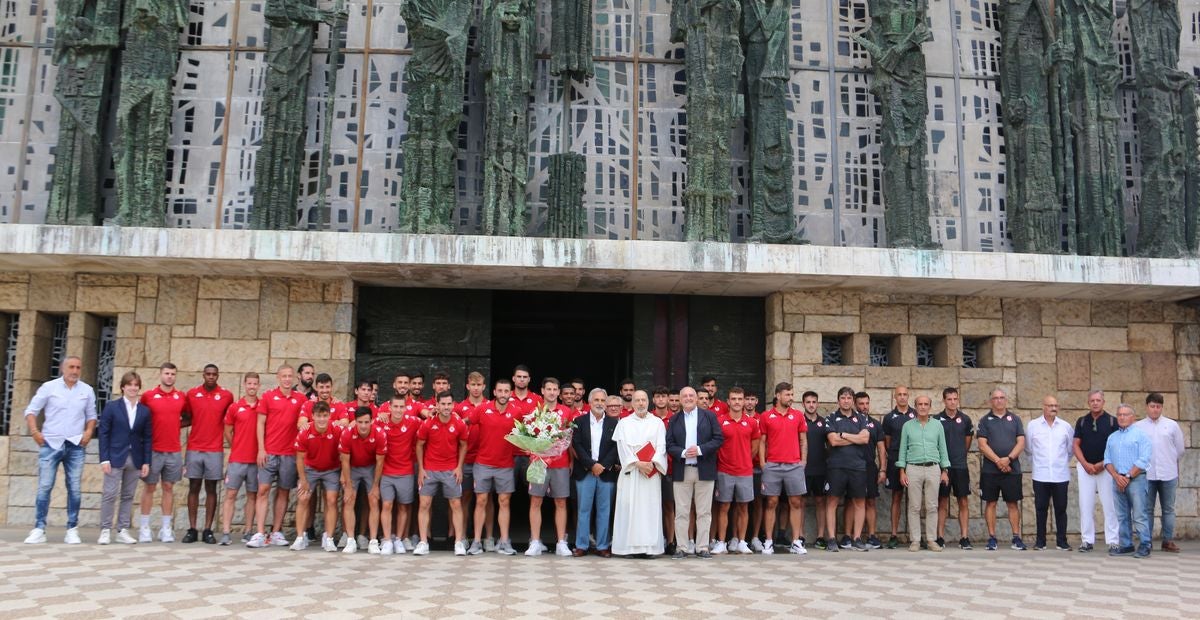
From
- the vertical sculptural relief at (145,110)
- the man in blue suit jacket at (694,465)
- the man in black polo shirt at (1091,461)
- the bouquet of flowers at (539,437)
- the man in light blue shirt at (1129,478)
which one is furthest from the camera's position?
the vertical sculptural relief at (145,110)

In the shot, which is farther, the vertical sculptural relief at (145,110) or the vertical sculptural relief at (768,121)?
the vertical sculptural relief at (768,121)

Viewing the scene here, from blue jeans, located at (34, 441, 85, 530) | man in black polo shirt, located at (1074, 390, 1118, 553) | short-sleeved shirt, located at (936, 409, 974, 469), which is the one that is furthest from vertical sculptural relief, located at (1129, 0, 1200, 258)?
blue jeans, located at (34, 441, 85, 530)

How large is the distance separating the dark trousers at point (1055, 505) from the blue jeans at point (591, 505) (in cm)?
444

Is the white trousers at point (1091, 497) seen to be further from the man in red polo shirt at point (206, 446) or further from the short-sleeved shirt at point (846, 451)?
the man in red polo shirt at point (206, 446)

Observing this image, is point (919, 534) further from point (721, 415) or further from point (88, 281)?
point (88, 281)

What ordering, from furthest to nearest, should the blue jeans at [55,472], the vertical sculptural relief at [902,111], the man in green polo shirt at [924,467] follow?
the vertical sculptural relief at [902,111] < the man in green polo shirt at [924,467] < the blue jeans at [55,472]

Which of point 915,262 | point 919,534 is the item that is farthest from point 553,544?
point 915,262

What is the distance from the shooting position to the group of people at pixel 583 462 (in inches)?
337

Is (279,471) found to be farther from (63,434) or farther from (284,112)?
(284,112)

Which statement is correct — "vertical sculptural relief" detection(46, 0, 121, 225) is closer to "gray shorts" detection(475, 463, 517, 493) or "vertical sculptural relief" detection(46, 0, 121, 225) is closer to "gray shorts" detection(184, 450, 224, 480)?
"gray shorts" detection(184, 450, 224, 480)

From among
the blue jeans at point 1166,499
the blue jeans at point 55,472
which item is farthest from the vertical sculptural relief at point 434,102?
the blue jeans at point 1166,499

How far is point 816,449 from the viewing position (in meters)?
9.68

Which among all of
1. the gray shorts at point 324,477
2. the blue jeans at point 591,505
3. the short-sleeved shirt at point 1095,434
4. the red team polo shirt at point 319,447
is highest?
the short-sleeved shirt at point 1095,434

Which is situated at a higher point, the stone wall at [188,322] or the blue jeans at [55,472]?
the stone wall at [188,322]
